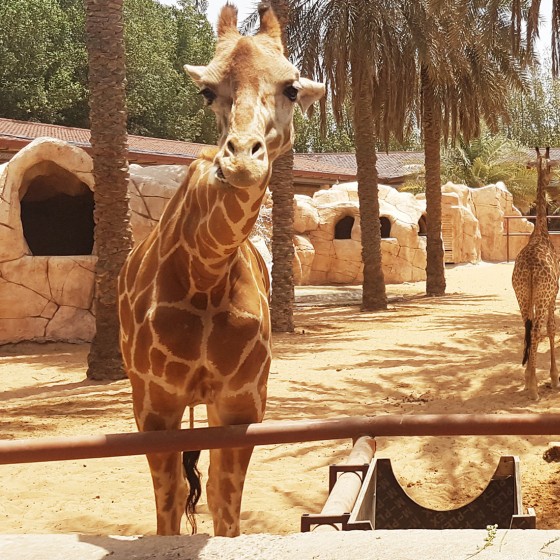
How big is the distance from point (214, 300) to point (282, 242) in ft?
33.3

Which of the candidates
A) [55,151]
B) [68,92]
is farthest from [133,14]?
[55,151]

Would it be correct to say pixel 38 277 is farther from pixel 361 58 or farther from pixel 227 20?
pixel 227 20

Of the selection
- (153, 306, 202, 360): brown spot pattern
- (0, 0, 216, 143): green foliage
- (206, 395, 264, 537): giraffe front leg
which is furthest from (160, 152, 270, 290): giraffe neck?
(0, 0, 216, 143): green foliage

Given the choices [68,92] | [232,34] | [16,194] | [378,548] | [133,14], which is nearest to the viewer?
[378,548]

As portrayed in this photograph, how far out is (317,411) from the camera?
754 cm

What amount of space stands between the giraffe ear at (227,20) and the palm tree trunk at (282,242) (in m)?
9.78

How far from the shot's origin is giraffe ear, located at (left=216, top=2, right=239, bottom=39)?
10.2 ft

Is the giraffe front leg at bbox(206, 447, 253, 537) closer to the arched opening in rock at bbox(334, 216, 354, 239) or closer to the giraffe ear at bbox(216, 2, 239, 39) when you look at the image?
the giraffe ear at bbox(216, 2, 239, 39)

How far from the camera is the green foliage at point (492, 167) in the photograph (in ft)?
114

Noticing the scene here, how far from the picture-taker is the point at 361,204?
53.7 feet

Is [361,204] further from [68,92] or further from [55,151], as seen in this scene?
[68,92]

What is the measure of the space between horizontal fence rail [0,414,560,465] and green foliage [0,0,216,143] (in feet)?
104

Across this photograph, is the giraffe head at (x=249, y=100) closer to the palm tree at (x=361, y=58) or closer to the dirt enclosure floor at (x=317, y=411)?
the dirt enclosure floor at (x=317, y=411)

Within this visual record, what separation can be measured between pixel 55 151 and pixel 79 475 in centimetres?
700
